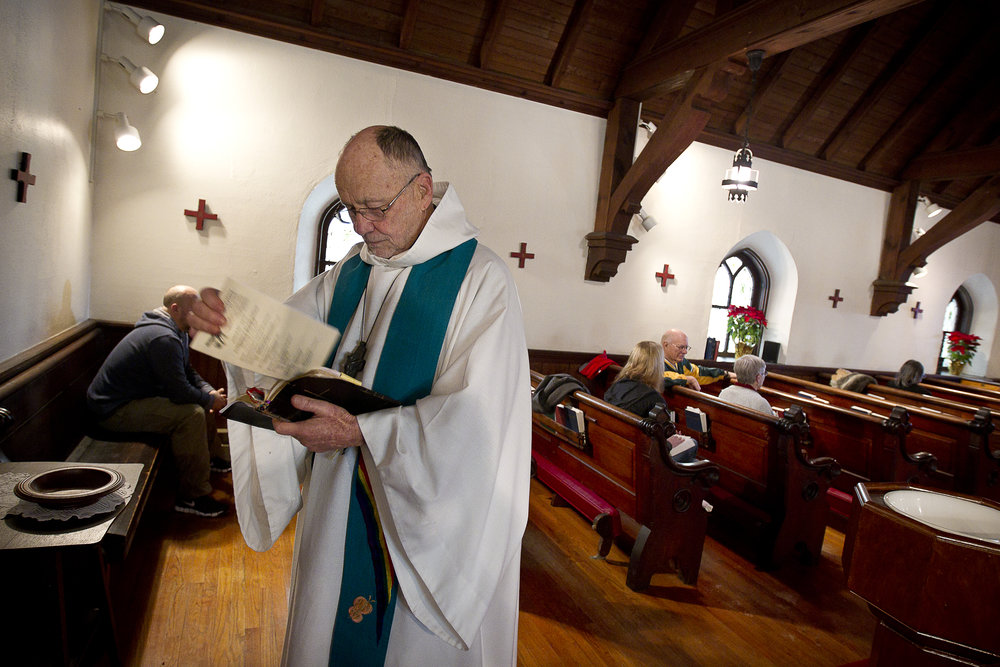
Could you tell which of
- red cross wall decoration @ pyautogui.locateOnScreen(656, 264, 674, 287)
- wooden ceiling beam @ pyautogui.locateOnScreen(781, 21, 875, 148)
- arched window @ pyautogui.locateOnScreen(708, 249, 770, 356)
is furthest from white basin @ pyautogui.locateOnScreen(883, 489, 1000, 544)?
arched window @ pyautogui.locateOnScreen(708, 249, 770, 356)

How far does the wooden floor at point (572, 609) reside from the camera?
2.47 meters

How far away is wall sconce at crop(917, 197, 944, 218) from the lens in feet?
24.7

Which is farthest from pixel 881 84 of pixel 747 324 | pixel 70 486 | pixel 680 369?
pixel 70 486

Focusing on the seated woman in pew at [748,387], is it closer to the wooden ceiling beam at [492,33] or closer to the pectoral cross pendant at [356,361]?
the pectoral cross pendant at [356,361]

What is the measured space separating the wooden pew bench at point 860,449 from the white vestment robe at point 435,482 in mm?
3268

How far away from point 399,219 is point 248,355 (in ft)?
1.73

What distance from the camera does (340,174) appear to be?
146 cm

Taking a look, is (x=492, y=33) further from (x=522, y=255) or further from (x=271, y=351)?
(x=271, y=351)

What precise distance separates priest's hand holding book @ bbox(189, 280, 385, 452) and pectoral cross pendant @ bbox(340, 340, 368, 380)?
0.29 meters

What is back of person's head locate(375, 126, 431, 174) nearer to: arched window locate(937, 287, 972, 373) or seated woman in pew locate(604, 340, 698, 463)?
seated woman in pew locate(604, 340, 698, 463)

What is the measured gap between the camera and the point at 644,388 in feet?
12.1

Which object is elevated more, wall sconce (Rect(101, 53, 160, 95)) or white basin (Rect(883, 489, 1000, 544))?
wall sconce (Rect(101, 53, 160, 95))

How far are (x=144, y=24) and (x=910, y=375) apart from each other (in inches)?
291

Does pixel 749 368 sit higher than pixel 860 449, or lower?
higher
